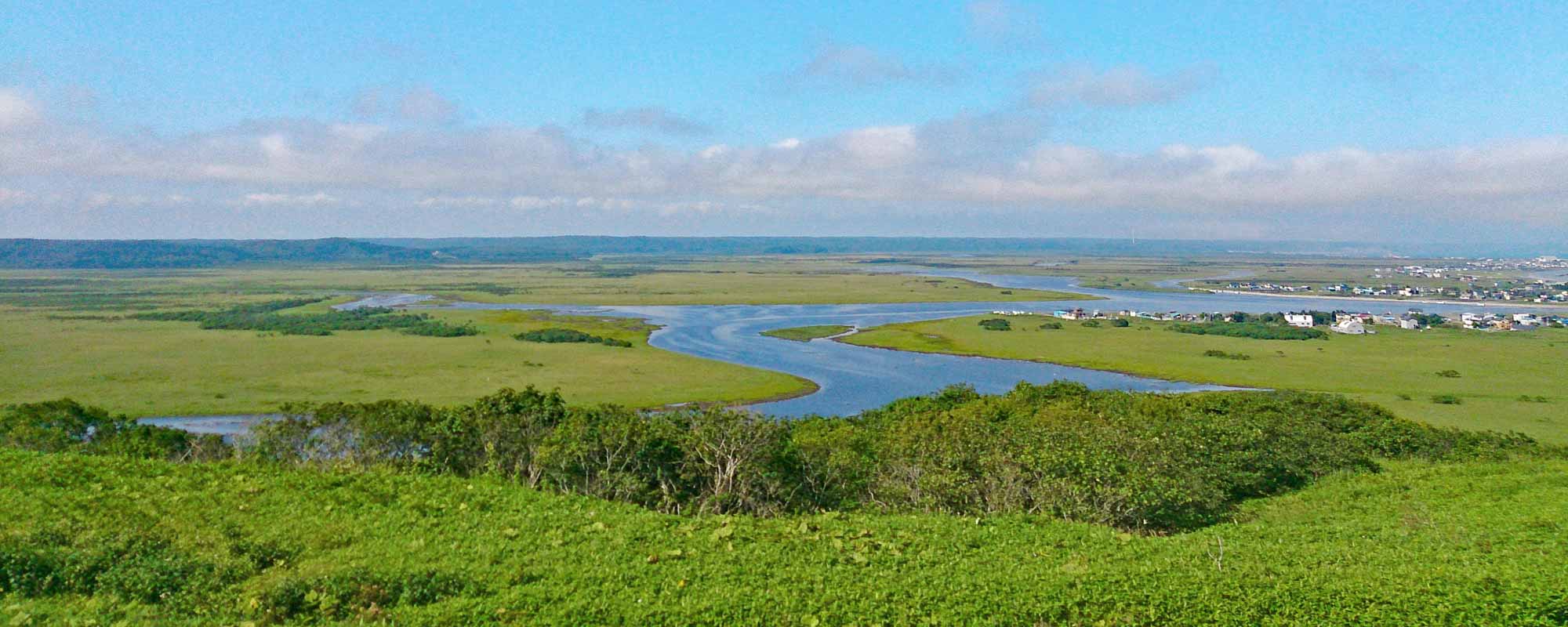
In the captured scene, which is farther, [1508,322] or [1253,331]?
[1508,322]

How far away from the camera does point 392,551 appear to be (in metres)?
9.48

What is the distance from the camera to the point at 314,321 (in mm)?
63375

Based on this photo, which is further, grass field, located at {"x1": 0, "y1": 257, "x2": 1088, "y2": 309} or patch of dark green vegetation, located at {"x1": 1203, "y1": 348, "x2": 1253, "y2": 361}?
grass field, located at {"x1": 0, "y1": 257, "x2": 1088, "y2": 309}

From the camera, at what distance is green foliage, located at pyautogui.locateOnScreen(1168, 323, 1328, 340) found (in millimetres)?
59469

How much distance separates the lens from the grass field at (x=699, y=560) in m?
7.98

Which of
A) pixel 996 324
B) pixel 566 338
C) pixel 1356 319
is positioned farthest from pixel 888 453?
pixel 1356 319

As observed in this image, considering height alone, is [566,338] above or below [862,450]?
below

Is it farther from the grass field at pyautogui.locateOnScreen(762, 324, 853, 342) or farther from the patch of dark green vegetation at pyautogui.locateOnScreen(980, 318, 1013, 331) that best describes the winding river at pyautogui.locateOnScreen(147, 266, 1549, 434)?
the patch of dark green vegetation at pyautogui.locateOnScreen(980, 318, 1013, 331)

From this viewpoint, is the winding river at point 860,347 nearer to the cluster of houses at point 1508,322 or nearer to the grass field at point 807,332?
the grass field at point 807,332

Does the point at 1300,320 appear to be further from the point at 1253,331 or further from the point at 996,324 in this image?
the point at 996,324

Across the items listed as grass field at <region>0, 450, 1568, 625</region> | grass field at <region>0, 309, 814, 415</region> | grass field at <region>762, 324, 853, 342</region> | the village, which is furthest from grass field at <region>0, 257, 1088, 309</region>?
grass field at <region>0, 450, 1568, 625</region>

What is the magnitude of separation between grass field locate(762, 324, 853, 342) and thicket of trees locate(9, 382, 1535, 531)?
116 ft

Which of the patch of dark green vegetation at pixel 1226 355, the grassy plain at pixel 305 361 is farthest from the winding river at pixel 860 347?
the patch of dark green vegetation at pixel 1226 355

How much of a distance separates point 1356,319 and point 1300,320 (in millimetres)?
3830
